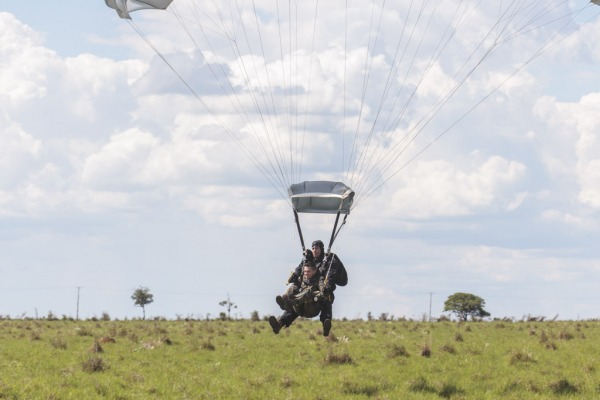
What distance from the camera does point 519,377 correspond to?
3272cm

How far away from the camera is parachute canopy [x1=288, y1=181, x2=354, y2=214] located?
29406 millimetres

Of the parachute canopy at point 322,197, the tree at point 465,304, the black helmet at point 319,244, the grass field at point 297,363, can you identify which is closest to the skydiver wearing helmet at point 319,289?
the black helmet at point 319,244

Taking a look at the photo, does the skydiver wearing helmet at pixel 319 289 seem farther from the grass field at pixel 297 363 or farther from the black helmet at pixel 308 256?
the grass field at pixel 297 363

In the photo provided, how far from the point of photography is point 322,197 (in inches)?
1165

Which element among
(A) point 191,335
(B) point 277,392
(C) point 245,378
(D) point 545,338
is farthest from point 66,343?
(D) point 545,338

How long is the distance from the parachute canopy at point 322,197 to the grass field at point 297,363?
5206 millimetres

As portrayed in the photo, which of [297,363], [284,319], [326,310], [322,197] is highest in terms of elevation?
[322,197]

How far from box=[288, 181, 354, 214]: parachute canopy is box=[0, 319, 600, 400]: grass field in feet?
17.1

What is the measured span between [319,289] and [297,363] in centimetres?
887

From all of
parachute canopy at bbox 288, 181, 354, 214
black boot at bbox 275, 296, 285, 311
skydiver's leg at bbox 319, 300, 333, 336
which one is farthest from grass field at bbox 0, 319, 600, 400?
parachute canopy at bbox 288, 181, 354, 214

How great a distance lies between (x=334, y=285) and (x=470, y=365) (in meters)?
9.82

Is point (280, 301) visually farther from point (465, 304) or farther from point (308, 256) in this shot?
point (465, 304)

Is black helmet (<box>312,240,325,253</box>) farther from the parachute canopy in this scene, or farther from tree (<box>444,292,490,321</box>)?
tree (<box>444,292,490,321</box>)

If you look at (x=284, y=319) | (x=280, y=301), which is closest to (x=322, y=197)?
(x=280, y=301)
